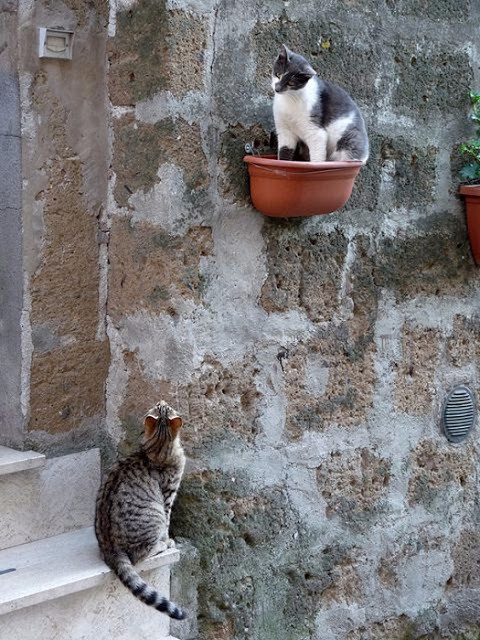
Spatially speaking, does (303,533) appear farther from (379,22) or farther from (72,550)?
(379,22)

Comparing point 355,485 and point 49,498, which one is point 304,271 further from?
point 49,498

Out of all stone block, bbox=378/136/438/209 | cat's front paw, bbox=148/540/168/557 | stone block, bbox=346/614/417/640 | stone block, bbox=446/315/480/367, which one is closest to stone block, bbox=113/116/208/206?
stone block, bbox=378/136/438/209

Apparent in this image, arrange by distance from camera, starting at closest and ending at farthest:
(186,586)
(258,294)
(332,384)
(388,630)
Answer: (186,586) < (258,294) < (332,384) < (388,630)

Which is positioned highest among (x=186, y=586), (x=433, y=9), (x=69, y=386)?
(x=433, y=9)

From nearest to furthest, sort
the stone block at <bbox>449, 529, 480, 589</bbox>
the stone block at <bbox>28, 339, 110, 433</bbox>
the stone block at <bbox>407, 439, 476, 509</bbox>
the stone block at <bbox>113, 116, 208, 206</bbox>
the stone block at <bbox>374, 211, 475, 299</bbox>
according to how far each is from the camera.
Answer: the stone block at <bbox>113, 116, 208, 206</bbox> → the stone block at <bbox>28, 339, 110, 433</bbox> → the stone block at <bbox>374, 211, 475, 299</bbox> → the stone block at <bbox>407, 439, 476, 509</bbox> → the stone block at <bbox>449, 529, 480, 589</bbox>

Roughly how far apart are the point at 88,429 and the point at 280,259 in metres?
0.91

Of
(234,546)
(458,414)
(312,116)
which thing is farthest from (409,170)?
(234,546)

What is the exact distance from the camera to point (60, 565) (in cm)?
317

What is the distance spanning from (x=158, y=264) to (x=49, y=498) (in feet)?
2.93

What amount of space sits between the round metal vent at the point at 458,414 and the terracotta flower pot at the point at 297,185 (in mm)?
1111

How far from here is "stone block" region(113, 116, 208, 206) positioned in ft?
10.6

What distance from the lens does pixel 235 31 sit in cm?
330

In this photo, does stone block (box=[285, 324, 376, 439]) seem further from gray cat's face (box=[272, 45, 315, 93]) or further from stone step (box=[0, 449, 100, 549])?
gray cat's face (box=[272, 45, 315, 93])

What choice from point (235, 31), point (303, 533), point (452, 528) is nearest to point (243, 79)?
point (235, 31)
